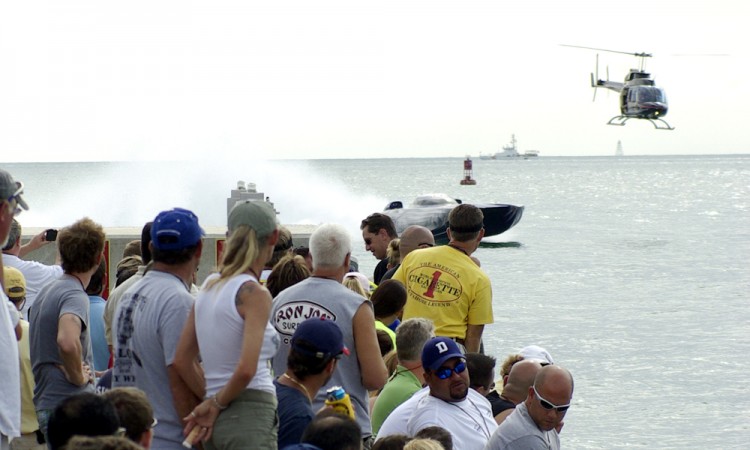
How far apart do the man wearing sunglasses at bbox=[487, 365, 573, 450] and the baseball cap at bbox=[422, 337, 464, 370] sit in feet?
1.38

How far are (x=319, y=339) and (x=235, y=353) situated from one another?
0.37 metres

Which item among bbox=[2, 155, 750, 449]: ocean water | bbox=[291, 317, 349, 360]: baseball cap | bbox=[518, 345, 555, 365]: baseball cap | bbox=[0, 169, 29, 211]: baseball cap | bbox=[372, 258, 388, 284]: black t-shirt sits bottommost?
bbox=[2, 155, 750, 449]: ocean water

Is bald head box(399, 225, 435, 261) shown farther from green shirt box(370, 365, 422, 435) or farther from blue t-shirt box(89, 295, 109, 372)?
blue t-shirt box(89, 295, 109, 372)

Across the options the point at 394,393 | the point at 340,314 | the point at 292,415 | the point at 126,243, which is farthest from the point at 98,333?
the point at 126,243

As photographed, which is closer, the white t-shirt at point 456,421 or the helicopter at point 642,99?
the white t-shirt at point 456,421

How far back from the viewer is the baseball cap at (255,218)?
425 centimetres

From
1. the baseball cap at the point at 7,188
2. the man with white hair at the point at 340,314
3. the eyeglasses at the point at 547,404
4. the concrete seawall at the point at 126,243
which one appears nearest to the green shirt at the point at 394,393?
the man with white hair at the point at 340,314

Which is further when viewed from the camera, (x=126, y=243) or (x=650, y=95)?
(x=650, y=95)

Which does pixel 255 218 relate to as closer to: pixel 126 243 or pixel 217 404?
pixel 217 404

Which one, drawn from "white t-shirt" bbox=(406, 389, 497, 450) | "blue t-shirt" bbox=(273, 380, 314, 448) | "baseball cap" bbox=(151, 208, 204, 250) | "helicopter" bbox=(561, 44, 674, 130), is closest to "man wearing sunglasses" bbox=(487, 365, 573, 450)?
"white t-shirt" bbox=(406, 389, 497, 450)

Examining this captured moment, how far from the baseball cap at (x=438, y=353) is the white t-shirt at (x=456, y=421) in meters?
0.21

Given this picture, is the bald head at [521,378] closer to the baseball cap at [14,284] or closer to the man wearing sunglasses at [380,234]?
the man wearing sunglasses at [380,234]

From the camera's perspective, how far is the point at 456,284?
276 inches

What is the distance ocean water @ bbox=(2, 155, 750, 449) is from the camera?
50.4ft
